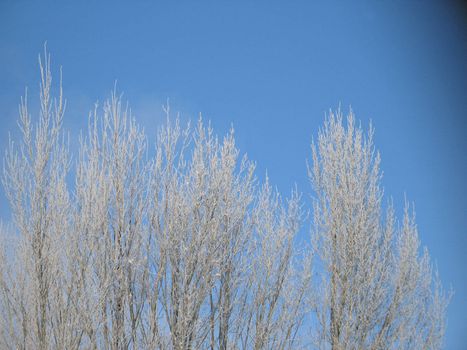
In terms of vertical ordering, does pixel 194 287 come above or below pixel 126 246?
below

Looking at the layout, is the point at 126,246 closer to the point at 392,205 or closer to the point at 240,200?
the point at 240,200

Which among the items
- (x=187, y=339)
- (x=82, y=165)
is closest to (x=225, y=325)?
(x=187, y=339)

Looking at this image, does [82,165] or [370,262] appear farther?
[370,262]

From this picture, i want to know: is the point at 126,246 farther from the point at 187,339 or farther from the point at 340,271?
the point at 340,271

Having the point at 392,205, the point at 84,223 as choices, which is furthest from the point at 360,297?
the point at 84,223

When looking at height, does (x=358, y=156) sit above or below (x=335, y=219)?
above

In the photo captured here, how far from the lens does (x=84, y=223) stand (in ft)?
21.7

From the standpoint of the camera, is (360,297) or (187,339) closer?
(187,339)

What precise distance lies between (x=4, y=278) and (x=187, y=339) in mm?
2412

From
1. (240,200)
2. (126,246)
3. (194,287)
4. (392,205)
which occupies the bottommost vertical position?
(194,287)

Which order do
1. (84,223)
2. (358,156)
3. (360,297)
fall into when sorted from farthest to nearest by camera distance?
1. (358,156)
2. (360,297)
3. (84,223)

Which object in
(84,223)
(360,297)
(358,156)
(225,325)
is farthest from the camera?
(358,156)

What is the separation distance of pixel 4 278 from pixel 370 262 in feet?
17.5

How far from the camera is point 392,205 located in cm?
977
